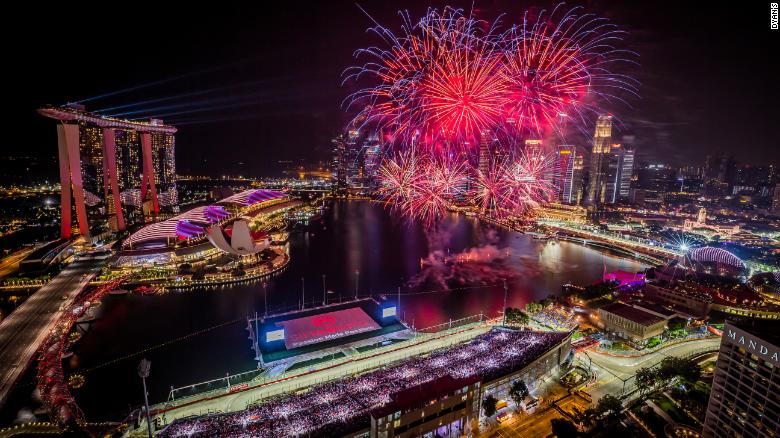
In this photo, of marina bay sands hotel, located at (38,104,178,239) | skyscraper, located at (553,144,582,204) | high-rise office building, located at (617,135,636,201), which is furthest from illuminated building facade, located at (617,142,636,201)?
marina bay sands hotel, located at (38,104,178,239)

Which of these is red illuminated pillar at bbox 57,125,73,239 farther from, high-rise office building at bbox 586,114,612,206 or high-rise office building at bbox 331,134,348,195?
high-rise office building at bbox 586,114,612,206

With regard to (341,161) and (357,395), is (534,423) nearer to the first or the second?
(357,395)

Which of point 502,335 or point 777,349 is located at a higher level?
point 777,349

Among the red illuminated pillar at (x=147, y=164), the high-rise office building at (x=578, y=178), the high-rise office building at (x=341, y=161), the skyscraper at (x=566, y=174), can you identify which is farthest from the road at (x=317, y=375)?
the high-rise office building at (x=341, y=161)

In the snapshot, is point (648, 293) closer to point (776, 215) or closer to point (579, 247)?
point (579, 247)

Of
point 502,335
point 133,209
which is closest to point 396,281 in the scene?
point 502,335

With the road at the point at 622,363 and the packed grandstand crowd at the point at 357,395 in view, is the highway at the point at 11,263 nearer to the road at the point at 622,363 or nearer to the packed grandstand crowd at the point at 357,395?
the packed grandstand crowd at the point at 357,395
